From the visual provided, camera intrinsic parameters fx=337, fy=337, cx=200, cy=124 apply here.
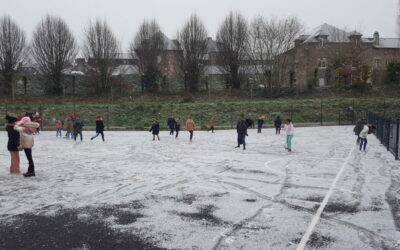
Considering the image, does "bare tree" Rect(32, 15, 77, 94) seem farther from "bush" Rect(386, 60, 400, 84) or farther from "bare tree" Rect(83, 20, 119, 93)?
"bush" Rect(386, 60, 400, 84)

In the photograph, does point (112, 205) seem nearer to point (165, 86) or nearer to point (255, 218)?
point (255, 218)

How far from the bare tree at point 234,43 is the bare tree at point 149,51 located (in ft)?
31.7

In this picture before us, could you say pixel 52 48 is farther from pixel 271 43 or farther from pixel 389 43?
pixel 389 43

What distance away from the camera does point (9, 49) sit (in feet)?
156

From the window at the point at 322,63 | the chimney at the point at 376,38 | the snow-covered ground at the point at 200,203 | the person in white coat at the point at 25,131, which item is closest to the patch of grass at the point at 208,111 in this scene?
Answer: the window at the point at 322,63

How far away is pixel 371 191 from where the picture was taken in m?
8.30

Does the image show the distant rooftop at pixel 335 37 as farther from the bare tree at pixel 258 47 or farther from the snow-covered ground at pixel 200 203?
Result: the snow-covered ground at pixel 200 203

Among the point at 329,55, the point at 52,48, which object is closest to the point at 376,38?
the point at 329,55

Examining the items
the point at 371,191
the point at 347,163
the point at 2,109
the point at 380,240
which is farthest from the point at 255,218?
the point at 2,109

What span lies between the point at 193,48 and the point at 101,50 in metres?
13.4

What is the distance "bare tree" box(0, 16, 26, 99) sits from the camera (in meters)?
47.2

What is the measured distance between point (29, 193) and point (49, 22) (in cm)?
4749

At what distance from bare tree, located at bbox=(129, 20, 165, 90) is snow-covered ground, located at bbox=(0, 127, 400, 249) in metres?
37.8

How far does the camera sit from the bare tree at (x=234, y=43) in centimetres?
5147
